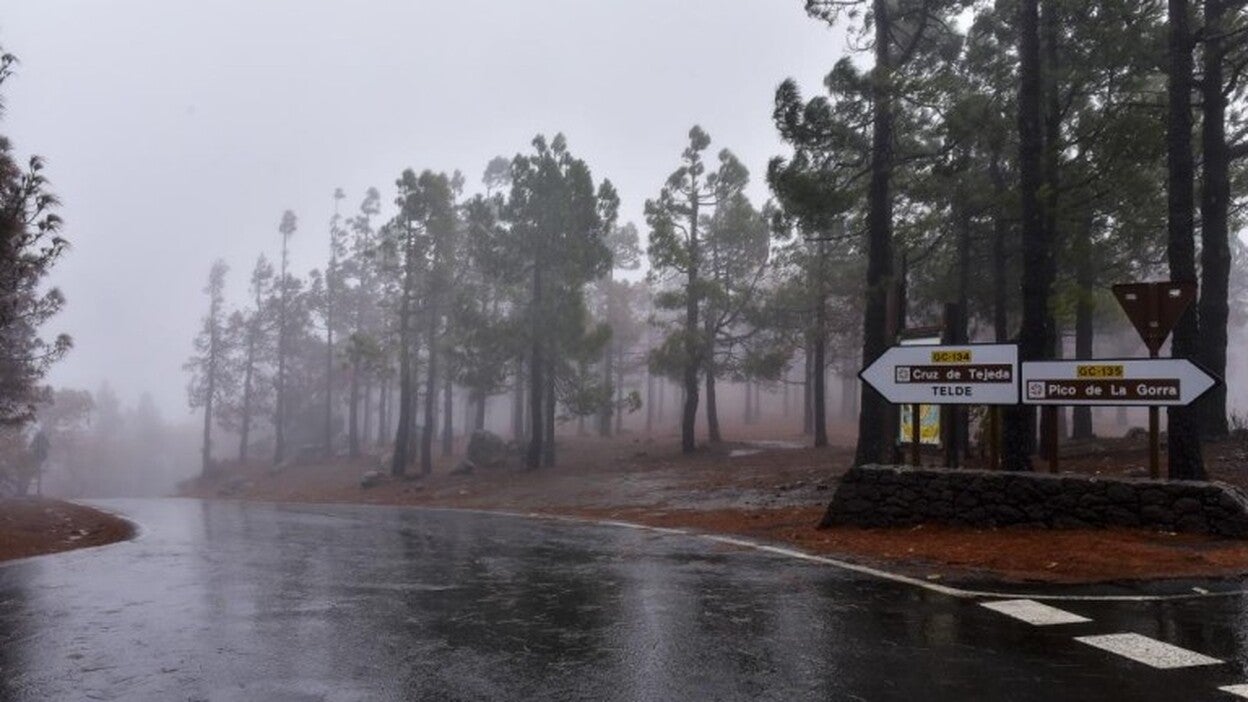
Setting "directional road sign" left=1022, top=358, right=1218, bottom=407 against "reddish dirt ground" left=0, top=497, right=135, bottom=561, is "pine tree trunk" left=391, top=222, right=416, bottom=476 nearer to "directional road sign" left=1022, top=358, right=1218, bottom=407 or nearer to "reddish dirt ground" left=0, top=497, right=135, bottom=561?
"reddish dirt ground" left=0, top=497, right=135, bottom=561

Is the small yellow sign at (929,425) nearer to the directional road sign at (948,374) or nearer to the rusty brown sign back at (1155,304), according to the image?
the directional road sign at (948,374)

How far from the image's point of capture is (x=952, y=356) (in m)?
13.4

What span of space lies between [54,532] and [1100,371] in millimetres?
19481

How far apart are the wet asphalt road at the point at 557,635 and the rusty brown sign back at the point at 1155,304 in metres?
5.01

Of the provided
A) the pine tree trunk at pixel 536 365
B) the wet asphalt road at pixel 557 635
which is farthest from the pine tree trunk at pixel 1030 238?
the pine tree trunk at pixel 536 365

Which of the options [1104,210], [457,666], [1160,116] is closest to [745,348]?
[1104,210]

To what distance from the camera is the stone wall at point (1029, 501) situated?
1123cm

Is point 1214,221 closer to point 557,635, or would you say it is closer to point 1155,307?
point 1155,307

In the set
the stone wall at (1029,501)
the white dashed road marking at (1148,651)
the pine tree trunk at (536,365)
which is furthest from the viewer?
the pine tree trunk at (536,365)

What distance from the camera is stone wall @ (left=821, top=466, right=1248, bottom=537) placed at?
11.2m

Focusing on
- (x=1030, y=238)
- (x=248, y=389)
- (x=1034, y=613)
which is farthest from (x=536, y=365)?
(x=248, y=389)

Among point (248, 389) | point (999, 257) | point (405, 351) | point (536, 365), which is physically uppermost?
point (999, 257)

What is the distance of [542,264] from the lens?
35062 millimetres

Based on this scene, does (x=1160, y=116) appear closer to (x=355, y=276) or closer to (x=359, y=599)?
(x=359, y=599)
